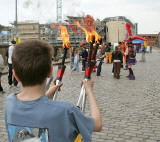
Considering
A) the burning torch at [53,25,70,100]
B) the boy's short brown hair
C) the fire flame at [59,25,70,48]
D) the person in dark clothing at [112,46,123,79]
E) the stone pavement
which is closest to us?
the boy's short brown hair

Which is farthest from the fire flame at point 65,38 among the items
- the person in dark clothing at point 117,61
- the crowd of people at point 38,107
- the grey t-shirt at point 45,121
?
the person in dark clothing at point 117,61

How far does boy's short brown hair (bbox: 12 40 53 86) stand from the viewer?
1550mm

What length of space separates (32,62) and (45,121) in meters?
0.38

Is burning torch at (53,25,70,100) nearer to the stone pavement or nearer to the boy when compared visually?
the boy

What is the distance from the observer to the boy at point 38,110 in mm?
1562

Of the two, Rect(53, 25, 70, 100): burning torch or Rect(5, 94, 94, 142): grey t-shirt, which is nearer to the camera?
Rect(5, 94, 94, 142): grey t-shirt

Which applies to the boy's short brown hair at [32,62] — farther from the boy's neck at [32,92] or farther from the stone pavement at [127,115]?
the stone pavement at [127,115]

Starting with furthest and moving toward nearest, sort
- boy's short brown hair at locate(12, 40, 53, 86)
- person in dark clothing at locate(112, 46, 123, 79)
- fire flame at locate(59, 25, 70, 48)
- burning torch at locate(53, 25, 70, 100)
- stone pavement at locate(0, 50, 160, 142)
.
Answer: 1. person in dark clothing at locate(112, 46, 123, 79)
2. stone pavement at locate(0, 50, 160, 142)
3. fire flame at locate(59, 25, 70, 48)
4. burning torch at locate(53, 25, 70, 100)
5. boy's short brown hair at locate(12, 40, 53, 86)

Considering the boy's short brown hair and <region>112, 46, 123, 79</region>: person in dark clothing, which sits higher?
the boy's short brown hair

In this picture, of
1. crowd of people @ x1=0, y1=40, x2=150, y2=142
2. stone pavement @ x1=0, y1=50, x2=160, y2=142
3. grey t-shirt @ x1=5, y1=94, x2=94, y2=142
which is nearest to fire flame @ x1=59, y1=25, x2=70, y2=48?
crowd of people @ x1=0, y1=40, x2=150, y2=142

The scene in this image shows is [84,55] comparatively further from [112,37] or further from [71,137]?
[112,37]


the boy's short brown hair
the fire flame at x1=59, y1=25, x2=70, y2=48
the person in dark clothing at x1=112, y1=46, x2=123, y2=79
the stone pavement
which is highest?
the fire flame at x1=59, y1=25, x2=70, y2=48

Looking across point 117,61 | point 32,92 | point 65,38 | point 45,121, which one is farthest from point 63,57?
point 117,61

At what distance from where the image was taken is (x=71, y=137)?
168 cm
